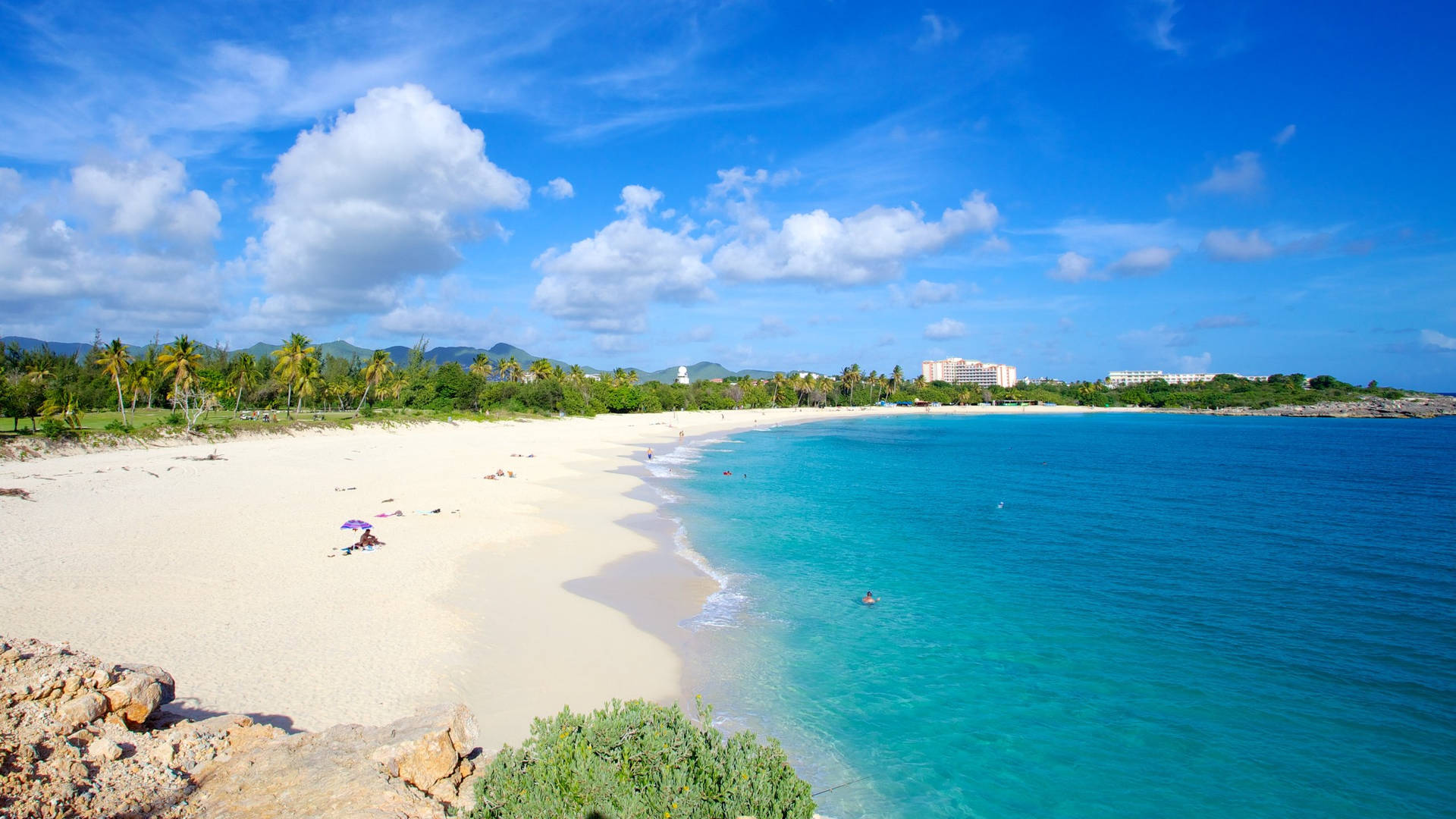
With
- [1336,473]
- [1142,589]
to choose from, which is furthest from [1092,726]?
[1336,473]

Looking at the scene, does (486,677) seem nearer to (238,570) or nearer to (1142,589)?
(238,570)

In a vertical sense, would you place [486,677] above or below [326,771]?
below

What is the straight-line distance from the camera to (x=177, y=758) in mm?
5980

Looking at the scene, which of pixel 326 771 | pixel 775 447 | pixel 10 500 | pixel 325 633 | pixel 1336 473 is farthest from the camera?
pixel 775 447

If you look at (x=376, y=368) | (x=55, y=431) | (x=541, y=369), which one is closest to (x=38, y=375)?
(x=376, y=368)

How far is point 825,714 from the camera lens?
1106 cm

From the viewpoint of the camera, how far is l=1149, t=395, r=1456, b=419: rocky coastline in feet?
437

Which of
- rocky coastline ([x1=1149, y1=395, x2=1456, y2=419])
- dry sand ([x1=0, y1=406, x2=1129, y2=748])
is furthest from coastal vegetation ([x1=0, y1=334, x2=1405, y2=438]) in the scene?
dry sand ([x1=0, y1=406, x2=1129, y2=748])

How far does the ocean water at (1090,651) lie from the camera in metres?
9.56

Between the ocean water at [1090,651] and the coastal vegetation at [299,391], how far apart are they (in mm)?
39639

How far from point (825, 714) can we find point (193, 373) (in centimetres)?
6388

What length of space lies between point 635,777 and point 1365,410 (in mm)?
186030

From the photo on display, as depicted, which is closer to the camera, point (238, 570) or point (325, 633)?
point (325, 633)

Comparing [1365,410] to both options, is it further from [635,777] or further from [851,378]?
[635,777]
